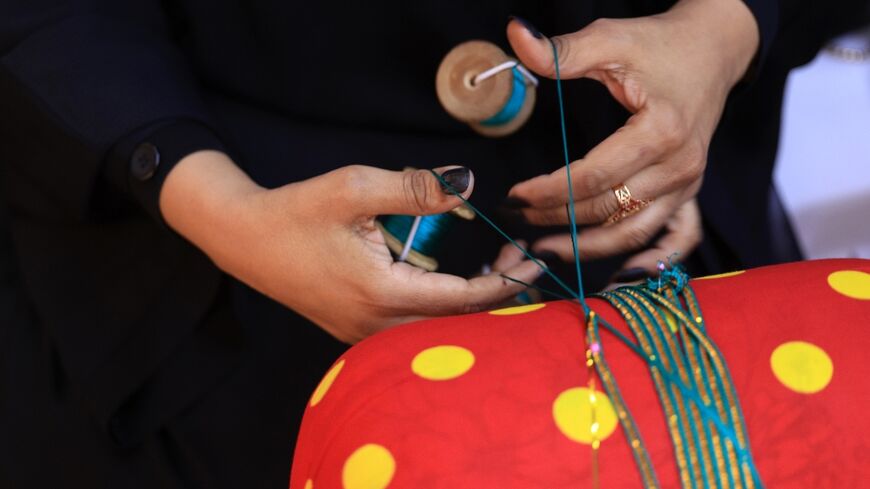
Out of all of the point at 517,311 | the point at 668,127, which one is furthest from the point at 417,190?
the point at 668,127

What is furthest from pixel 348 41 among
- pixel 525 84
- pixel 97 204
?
pixel 97 204

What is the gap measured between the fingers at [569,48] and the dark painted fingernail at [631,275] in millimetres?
169

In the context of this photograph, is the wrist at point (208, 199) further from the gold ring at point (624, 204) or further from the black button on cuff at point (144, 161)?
the gold ring at point (624, 204)

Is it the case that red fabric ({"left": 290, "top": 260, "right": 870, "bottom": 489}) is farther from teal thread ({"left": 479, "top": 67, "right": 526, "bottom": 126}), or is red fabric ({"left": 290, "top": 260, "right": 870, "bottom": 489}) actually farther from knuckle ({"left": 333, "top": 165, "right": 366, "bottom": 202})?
teal thread ({"left": 479, "top": 67, "right": 526, "bottom": 126})

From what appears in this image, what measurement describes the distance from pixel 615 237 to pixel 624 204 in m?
0.04

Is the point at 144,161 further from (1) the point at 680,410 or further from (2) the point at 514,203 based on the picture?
(1) the point at 680,410

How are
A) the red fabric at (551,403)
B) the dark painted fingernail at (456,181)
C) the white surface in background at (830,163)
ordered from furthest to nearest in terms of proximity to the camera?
the white surface in background at (830,163) < the dark painted fingernail at (456,181) < the red fabric at (551,403)

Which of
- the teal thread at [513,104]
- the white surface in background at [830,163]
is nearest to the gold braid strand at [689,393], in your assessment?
the teal thread at [513,104]

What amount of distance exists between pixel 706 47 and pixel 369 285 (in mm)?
351

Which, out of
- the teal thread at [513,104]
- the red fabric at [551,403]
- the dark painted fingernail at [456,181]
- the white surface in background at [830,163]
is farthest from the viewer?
the white surface in background at [830,163]

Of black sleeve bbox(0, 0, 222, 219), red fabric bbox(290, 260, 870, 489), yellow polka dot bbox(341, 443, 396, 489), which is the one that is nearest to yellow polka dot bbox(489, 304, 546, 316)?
red fabric bbox(290, 260, 870, 489)

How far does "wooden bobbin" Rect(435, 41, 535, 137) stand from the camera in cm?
68

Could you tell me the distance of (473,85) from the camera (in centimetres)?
68

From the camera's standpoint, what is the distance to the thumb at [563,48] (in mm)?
576
